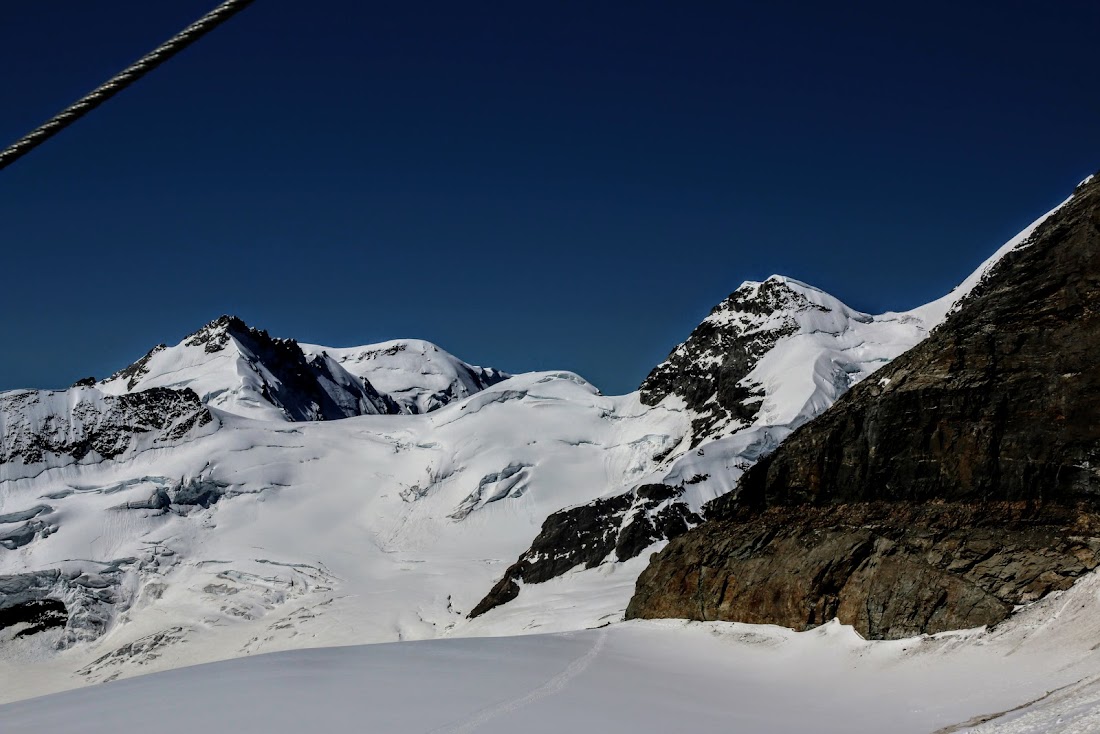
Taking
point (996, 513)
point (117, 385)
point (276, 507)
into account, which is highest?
point (117, 385)

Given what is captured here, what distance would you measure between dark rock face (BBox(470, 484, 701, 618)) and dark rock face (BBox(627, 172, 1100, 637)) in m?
31.2

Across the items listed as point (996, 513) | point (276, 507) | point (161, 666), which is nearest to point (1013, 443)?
point (996, 513)

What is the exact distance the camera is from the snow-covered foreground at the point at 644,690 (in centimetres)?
2038

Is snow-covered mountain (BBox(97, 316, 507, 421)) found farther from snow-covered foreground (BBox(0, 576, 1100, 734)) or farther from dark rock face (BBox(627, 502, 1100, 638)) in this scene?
snow-covered foreground (BBox(0, 576, 1100, 734))

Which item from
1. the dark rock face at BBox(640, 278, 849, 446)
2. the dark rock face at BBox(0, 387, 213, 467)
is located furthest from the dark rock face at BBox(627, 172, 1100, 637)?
the dark rock face at BBox(0, 387, 213, 467)

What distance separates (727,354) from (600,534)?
4441cm

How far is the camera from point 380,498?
107250 mm

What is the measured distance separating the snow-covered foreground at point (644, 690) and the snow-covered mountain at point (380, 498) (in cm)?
2382

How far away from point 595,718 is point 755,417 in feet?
252

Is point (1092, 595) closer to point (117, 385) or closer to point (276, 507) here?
point (276, 507)

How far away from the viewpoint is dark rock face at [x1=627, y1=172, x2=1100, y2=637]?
2717 cm

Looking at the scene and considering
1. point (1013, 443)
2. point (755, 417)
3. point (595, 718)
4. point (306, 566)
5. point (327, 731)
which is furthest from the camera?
point (755, 417)

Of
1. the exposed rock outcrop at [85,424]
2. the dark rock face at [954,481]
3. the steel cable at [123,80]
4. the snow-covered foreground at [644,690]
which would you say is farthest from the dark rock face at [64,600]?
the steel cable at [123,80]

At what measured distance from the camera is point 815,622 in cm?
3102
